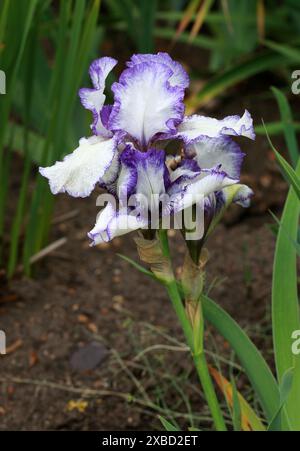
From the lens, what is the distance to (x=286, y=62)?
2.12 m

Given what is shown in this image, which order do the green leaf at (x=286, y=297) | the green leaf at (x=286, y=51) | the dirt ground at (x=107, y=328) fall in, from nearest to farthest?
the green leaf at (x=286, y=297) < the dirt ground at (x=107, y=328) < the green leaf at (x=286, y=51)

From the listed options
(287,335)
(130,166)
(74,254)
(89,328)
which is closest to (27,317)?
(89,328)

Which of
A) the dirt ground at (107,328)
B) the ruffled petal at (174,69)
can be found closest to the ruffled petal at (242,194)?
the ruffled petal at (174,69)

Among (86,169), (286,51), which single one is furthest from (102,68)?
(286,51)

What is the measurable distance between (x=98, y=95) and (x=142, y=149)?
79 millimetres

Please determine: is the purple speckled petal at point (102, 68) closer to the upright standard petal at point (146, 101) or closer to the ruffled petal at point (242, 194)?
the upright standard petal at point (146, 101)

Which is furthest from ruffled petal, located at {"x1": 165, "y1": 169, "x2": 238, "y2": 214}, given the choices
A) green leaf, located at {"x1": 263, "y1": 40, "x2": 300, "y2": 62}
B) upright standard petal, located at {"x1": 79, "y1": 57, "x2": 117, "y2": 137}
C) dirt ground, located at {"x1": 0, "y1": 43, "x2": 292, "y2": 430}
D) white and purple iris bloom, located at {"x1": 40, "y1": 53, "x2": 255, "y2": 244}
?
green leaf, located at {"x1": 263, "y1": 40, "x2": 300, "y2": 62}

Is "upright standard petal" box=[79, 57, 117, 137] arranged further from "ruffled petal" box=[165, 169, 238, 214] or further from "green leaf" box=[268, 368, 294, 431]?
"green leaf" box=[268, 368, 294, 431]

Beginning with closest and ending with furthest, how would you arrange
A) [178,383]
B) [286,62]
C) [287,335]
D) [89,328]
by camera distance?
[287,335] → [178,383] → [89,328] → [286,62]

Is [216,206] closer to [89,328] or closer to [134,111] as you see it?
[134,111]

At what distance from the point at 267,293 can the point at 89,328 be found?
374 mm

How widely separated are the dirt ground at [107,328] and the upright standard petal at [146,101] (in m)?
0.56

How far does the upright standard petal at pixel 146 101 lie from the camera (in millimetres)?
886

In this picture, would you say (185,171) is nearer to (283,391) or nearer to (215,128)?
(215,128)
